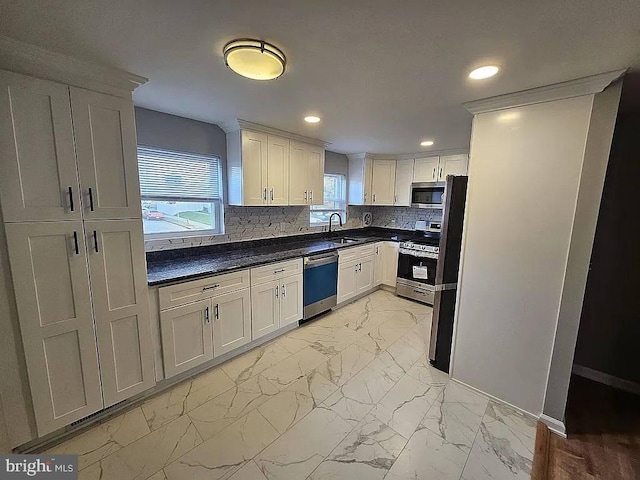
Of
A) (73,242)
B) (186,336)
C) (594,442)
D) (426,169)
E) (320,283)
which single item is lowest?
(594,442)

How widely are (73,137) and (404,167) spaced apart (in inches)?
164

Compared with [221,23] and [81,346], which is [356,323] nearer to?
[81,346]

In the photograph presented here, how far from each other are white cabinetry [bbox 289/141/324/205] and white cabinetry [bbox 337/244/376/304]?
87cm

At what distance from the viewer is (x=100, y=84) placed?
1.67m

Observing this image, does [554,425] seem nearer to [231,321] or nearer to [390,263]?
[231,321]

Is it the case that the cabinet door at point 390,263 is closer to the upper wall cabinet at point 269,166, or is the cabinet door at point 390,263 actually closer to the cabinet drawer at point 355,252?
the cabinet drawer at point 355,252

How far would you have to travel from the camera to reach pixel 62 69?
153 centimetres

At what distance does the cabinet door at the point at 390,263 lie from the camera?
4396 mm

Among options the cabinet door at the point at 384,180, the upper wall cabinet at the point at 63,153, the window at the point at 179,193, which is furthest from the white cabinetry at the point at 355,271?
the upper wall cabinet at the point at 63,153

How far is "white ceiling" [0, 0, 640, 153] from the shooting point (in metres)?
1.10

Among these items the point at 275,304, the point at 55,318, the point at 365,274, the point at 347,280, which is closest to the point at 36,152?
the point at 55,318

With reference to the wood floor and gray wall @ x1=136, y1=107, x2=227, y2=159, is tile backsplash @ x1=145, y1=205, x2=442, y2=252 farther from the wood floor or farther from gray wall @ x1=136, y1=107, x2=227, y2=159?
the wood floor

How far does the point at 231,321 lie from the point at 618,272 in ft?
11.7

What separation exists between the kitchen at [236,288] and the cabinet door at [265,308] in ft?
0.05
